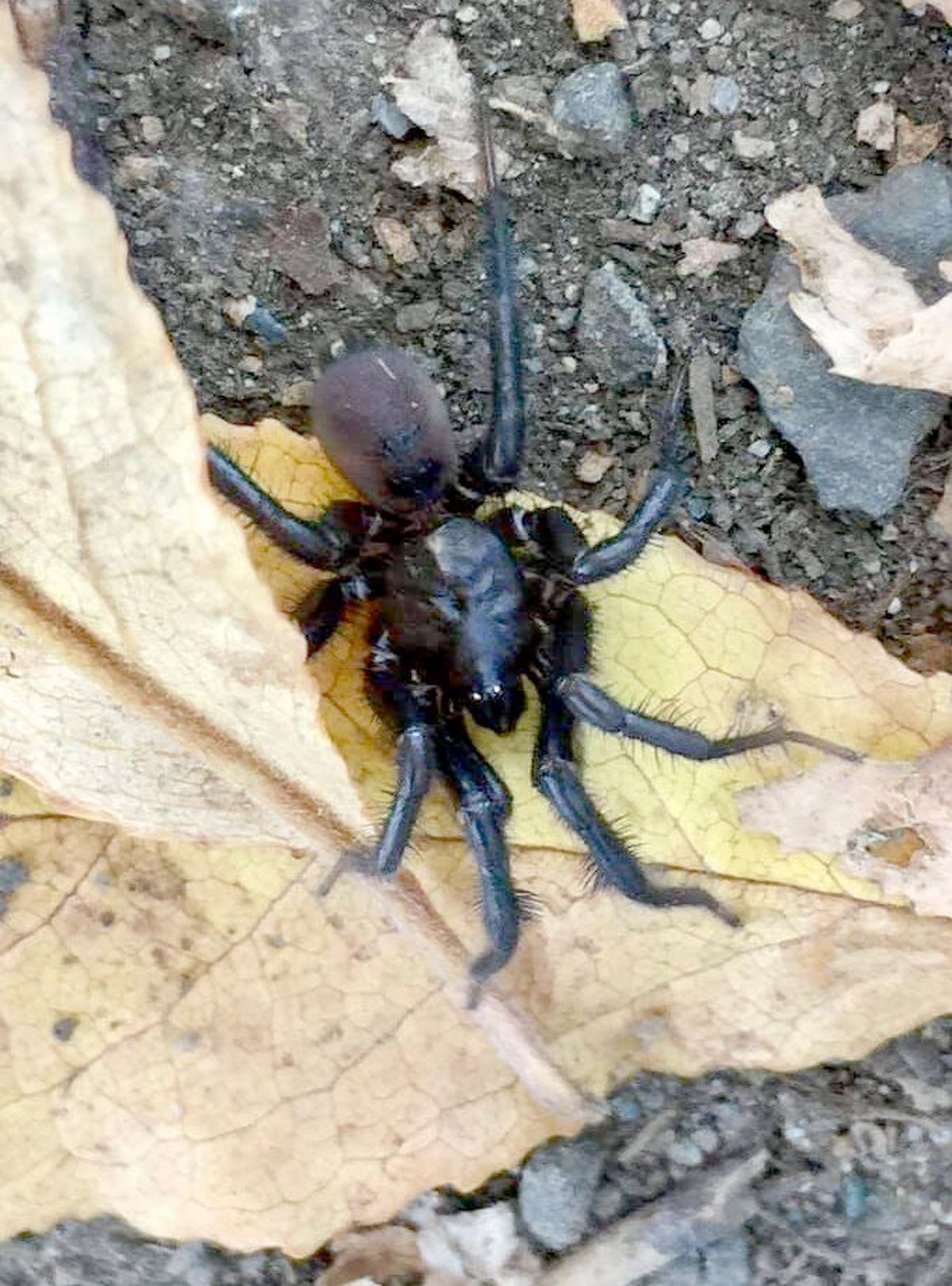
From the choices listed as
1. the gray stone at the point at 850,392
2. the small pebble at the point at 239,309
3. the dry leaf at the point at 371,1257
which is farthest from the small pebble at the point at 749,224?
the dry leaf at the point at 371,1257

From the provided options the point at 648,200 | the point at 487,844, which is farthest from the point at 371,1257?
the point at 648,200

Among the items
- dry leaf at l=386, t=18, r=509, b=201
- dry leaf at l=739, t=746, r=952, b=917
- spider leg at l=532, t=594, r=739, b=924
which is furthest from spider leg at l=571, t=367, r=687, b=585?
dry leaf at l=386, t=18, r=509, b=201

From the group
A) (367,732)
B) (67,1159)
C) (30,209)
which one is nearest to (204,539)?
(30,209)

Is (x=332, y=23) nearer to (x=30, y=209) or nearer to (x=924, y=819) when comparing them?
(x=30, y=209)

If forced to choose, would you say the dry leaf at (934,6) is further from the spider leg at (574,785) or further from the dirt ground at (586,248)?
the spider leg at (574,785)

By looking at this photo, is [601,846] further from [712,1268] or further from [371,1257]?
[371,1257]

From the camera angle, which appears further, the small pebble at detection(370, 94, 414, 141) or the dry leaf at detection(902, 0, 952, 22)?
the small pebble at detection(370, 94, 414, 141)

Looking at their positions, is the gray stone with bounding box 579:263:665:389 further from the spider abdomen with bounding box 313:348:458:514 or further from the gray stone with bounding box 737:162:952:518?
the spider abdomen with bounding box 313:348:458:514
